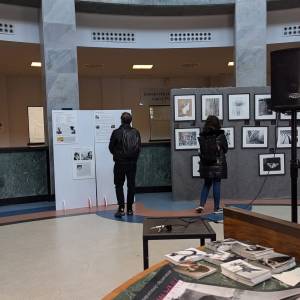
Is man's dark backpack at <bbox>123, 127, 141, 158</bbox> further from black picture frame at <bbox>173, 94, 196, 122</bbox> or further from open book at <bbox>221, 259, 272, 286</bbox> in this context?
open book at <bbox>221, 259, 272, 286</bbox>

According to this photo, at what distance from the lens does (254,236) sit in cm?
209

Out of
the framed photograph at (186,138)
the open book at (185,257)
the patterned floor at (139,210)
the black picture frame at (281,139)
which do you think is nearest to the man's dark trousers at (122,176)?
the patterned floor at (139,210)

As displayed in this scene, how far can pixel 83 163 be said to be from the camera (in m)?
7.09

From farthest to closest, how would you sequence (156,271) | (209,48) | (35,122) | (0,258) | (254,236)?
(35,122) < (209,48) < (0,258) < (254,236) < (156,271)

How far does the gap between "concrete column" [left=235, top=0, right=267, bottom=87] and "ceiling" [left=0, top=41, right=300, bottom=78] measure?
119 cm

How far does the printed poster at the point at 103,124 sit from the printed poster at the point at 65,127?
39cm

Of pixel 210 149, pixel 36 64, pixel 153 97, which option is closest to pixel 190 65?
pixel 153 97

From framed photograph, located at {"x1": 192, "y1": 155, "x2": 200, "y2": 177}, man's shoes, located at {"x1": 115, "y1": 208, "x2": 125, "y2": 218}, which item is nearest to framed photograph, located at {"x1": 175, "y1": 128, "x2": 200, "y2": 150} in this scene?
framed photograph, located at {"x1": 192, "y1": 155, "x2": 200, "y2": 177}

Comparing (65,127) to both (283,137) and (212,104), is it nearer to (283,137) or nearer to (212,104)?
(212,104)

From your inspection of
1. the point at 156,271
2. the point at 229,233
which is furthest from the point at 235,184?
the point at 156,271

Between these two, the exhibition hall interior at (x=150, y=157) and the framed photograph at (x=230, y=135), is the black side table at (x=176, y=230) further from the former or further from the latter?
the framed photograph at (x=230, y=135)

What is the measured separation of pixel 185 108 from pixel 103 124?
162 centimetres

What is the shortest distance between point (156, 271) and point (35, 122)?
516 inches

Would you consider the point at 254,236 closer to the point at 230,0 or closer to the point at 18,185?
the point at 18,185
